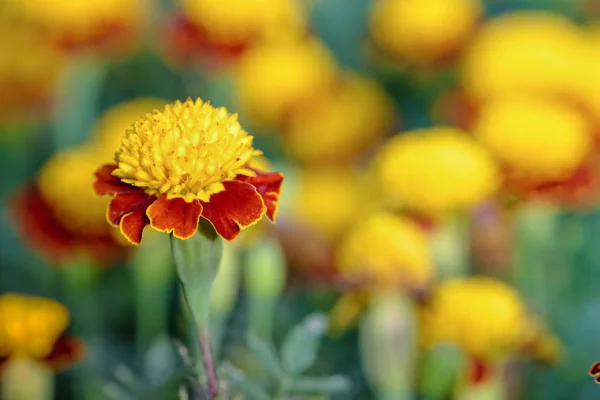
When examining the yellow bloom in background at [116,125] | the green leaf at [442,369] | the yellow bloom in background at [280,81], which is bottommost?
the green leaf at [442,369]

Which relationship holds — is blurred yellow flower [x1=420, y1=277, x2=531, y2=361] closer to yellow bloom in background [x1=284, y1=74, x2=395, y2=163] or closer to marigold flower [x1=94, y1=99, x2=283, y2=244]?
marigold flower [x1=94, y1=99, x2=283, y2=244]

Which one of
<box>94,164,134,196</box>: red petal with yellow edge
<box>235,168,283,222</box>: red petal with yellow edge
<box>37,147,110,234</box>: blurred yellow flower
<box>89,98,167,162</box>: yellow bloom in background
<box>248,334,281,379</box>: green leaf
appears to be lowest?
<box>248,334,281,379</box>: green leaf

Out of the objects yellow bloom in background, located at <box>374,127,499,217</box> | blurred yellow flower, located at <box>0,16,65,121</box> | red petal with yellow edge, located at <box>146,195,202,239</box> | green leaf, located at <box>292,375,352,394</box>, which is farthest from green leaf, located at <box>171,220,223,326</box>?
blurred yellow flower, located at <box>0,16,65,121</box>

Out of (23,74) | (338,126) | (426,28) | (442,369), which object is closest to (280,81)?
(338,126)

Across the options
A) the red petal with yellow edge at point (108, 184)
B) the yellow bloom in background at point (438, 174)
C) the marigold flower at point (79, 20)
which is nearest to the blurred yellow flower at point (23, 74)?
the marigold flower at point (79, 20)

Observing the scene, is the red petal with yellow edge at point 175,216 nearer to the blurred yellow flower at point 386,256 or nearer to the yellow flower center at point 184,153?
the yellow flower center at point 184,153

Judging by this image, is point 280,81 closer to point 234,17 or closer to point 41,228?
point 234,17
